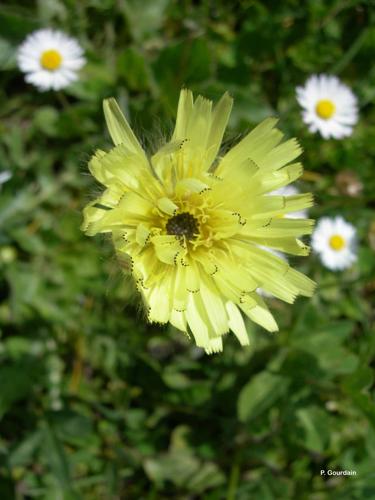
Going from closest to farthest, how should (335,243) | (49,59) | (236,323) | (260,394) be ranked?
(236,323) < (260,394) < (49,59) < (335,243)

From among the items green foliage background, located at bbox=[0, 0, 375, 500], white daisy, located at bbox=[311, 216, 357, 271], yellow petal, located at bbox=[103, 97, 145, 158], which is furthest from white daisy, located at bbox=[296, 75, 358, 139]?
yellow petal, located at bbox=[103, 97, 145, 158]

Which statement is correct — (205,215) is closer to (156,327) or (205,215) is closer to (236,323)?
(236,323)

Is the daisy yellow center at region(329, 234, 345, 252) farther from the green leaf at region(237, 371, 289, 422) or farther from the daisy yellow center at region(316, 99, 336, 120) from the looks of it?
the green leaf at region(237, 371, 289, 422)

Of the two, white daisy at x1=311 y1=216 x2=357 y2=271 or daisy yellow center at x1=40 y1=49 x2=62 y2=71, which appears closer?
daisy yellow center at x1=40 y1=49 x2=62 y2=71

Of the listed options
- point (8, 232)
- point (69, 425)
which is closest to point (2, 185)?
point (8, 232)

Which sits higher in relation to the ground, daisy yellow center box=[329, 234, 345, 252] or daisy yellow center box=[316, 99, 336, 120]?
daisy yellow center box=[316, 99, 336, 120]

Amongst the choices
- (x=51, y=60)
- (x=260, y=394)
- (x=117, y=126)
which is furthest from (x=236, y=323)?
(x=51, y=60)

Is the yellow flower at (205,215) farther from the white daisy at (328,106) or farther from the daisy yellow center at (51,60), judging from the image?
the daisy yellow center at (51,60)

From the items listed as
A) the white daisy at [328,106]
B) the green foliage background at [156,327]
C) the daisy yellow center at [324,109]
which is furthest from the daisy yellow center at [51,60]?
the daisy yellow center at [324,109]
